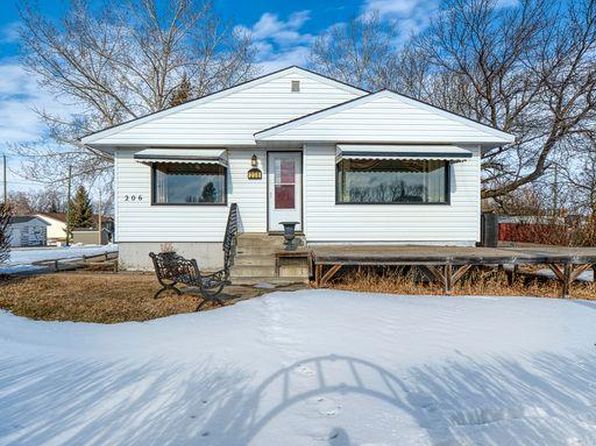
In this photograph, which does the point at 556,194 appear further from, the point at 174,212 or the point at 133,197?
the point at 133,197

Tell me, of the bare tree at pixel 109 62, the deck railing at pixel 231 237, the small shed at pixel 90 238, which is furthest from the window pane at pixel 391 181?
the small shed at pixel 90 238

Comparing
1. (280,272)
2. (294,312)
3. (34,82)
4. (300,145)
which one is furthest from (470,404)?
(34,82)

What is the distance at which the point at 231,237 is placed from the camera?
8914 mm

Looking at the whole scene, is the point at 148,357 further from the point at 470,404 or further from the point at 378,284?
the point at 378,284

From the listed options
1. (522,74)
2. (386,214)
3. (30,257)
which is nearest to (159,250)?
(386,214)

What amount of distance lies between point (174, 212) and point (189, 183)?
0.88m

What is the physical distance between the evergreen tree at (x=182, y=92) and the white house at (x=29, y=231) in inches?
1413

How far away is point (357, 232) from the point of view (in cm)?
977

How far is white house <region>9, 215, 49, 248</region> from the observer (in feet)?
148

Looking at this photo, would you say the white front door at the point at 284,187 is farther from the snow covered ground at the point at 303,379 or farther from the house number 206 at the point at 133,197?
the snow covered ground at the point at 303,379

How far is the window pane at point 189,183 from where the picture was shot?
1030 centimetres

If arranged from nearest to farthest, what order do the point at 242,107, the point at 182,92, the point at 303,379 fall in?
the point at 303,379
the point at 242,107
the point at 182,92

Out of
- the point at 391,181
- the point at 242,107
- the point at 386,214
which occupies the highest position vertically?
the point at 242,107

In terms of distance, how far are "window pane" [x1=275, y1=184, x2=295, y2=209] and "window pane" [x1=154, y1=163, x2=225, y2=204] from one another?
1459 millimetres
